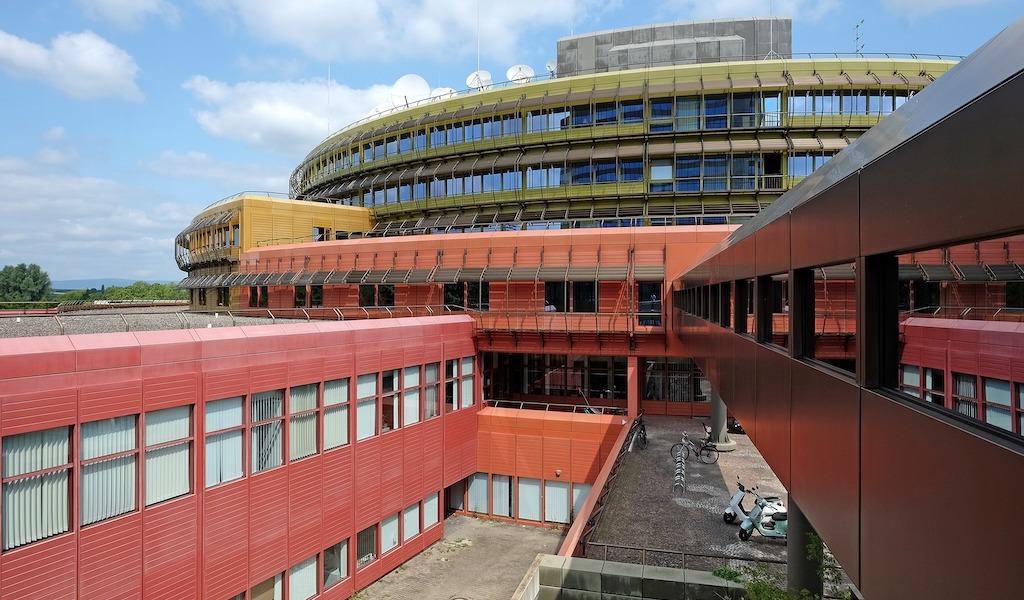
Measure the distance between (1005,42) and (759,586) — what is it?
896cm

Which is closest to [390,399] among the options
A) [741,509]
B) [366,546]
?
[366,546]

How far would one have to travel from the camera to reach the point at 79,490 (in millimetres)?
13422

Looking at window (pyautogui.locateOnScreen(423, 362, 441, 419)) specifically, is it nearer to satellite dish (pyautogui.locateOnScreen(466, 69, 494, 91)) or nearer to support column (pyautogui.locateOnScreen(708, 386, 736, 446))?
support column (pyautogui.locateOnScreen(708, 386, 736, 446))

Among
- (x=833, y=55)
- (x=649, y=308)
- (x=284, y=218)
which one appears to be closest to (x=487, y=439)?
(x=649, y=308)

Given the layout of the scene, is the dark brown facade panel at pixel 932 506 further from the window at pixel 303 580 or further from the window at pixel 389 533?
the window at pixel 389 533

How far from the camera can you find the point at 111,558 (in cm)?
1401

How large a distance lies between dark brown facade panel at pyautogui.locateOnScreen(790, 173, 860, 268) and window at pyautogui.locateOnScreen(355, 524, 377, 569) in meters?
19.5

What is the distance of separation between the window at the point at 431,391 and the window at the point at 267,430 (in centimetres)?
806

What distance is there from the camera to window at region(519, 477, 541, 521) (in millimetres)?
30344

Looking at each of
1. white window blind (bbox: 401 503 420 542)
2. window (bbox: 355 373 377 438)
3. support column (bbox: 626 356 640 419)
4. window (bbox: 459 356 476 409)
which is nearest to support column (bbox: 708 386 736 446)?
support column (bbox: 626 356 640 419)

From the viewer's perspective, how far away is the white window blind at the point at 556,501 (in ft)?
98.1

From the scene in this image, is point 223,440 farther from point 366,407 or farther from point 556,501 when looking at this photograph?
point 556,501

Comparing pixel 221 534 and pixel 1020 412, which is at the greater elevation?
pixel 1020 412

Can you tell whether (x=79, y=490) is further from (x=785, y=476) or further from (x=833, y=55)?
(x=833, y=55)
